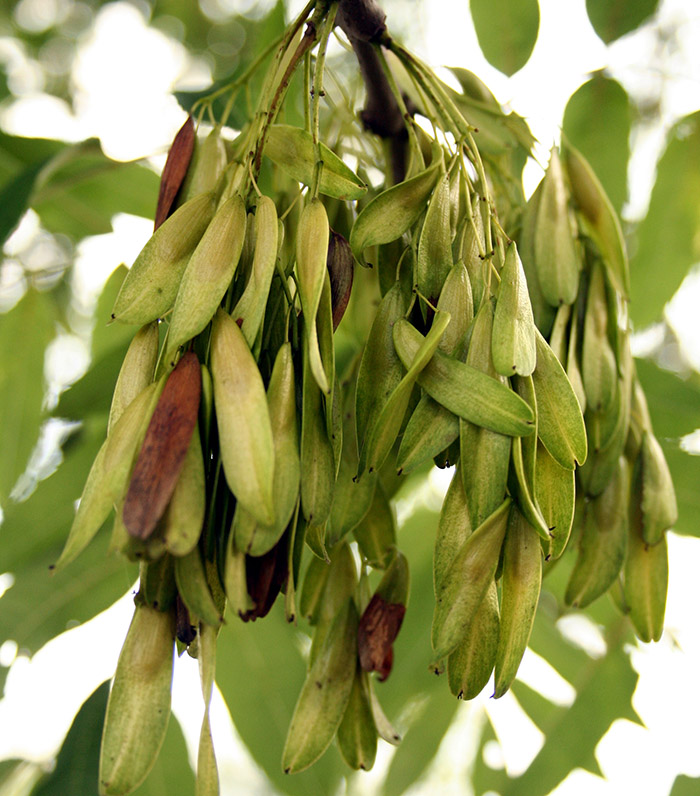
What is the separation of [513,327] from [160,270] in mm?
208

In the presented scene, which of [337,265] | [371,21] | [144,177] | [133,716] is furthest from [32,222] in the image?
[133,716]

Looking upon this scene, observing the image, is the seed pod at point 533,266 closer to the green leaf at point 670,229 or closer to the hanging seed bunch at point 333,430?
the hanging seed bunch at point 333,430

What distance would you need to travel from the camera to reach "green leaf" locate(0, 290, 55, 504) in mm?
926

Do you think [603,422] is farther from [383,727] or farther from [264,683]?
[264,683]

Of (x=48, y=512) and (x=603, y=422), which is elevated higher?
(x=603, y=422)

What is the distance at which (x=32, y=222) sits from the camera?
109cm

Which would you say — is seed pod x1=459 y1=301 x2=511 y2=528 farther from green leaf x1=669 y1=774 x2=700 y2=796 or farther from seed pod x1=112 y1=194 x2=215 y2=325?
green leaf x1=669 y1=774 x2=700 y2=796

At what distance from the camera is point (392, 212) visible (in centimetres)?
53

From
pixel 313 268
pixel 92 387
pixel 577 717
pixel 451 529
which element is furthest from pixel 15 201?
pixel 577 717

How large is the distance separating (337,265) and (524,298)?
0.11m

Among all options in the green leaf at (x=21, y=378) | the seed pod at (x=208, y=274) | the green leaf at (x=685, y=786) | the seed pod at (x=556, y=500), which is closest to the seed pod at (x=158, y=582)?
the seed pod at (x=208, y=274)

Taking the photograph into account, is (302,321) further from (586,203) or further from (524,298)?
(586,203)

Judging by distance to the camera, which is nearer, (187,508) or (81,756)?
(187,508)

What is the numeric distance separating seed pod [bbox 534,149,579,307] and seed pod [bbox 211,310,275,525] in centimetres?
28
